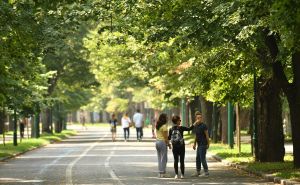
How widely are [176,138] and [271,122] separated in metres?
4.23

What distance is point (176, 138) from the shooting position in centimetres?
2216

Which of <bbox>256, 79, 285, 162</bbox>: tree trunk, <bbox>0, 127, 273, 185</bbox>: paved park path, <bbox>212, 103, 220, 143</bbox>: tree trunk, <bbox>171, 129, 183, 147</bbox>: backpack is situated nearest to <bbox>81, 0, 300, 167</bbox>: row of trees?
<bbox>256, 79, 285, 162</bbox>: tree trunk

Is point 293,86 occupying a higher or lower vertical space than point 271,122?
higher

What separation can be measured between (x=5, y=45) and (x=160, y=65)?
67.8ft

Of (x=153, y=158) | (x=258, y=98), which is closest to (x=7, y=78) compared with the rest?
(x=153, y=158)

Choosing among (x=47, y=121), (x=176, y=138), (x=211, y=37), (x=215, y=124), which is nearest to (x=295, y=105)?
(x=211, y=37)

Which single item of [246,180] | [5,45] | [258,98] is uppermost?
[5,45]

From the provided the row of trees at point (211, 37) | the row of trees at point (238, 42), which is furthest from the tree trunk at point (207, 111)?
the row of trees at point (238, 42)

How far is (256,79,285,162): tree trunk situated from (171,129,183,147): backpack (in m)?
4.06

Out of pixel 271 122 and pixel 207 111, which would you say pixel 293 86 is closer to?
pixel 271 122

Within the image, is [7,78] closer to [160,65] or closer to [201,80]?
[201,80]

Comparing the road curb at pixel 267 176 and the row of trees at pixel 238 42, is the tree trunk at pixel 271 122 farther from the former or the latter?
the road curb at pixel 267 176

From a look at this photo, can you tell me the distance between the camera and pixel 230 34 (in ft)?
69.7

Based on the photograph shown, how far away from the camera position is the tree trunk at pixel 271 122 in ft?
82.5
